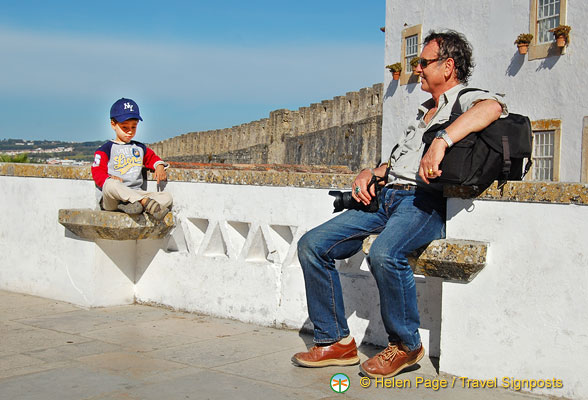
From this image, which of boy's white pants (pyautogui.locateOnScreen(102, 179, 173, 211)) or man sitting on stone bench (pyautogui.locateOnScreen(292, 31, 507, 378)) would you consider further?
boy's white pants (pyautogui.locateOnScreen(102, 179, 173, 211))

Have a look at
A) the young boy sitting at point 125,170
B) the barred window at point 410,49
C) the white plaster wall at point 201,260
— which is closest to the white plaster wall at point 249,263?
the white plaster wall at point 201,260

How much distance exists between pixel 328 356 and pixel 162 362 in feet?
2.92

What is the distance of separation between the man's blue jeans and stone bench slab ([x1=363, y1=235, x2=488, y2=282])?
0.07 meters

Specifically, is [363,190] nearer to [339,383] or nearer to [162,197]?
[339,383]

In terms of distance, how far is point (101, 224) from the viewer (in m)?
5.52

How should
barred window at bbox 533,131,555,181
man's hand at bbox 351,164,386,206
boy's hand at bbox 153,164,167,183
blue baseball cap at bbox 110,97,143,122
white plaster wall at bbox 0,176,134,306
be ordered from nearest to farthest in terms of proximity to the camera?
man's hand at bbox 351,164,386,206 → blue baseball cap at bbox 110,97,143,122 → boy's hand at bbox 153,164,167,183 → white plaster wall at bbox 0,176,134,306 → barred window at bbox 533,131,555,181

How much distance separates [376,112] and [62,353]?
24336mm

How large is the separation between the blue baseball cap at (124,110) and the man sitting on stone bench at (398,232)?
2.02 metres

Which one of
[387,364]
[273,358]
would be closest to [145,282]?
[273,358]

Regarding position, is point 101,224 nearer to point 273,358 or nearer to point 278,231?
point 278,231

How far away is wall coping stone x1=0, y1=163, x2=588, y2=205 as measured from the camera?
3646 millimetres

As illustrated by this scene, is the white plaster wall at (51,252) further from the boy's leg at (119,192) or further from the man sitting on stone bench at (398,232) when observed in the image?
the man sitting on stone bench at (398,232)

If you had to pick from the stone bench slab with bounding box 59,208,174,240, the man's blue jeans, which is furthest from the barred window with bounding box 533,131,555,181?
the man's blue jeans

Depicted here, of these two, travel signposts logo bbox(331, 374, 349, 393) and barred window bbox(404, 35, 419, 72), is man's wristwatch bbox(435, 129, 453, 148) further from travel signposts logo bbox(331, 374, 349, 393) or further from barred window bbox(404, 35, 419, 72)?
barred window bbox(404, 35, 419, 72)
